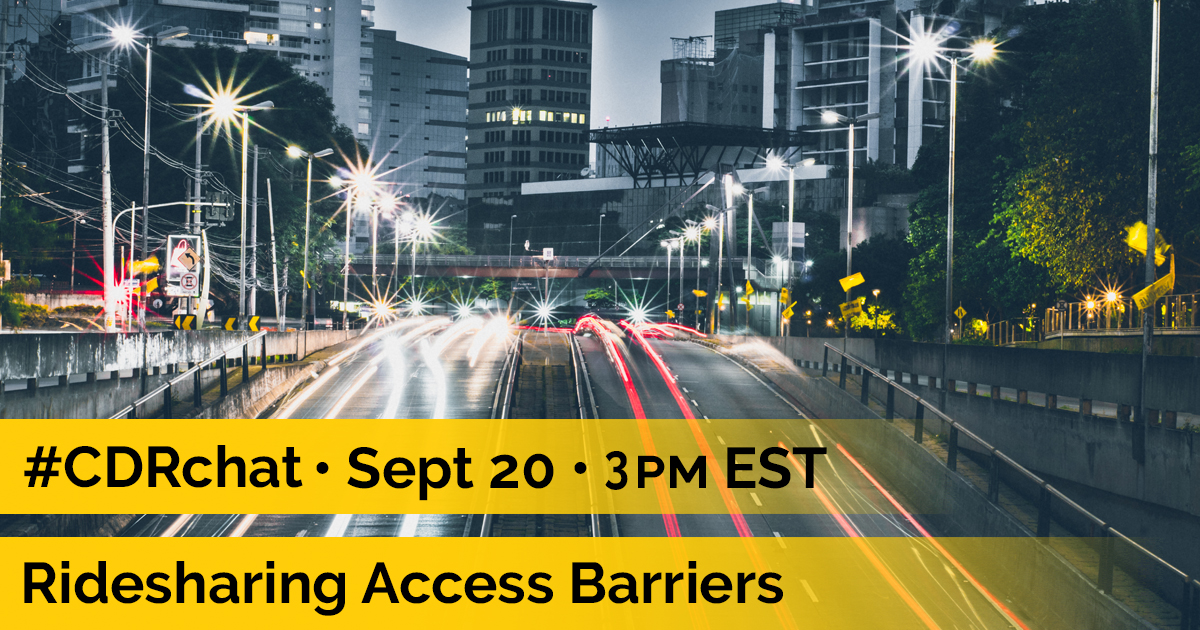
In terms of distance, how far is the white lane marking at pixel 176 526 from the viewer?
19812mm

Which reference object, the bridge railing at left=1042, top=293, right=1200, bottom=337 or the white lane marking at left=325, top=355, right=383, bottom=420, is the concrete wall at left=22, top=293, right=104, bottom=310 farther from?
the bridge railing at left=1042, top=293, right=1200, bottom=337

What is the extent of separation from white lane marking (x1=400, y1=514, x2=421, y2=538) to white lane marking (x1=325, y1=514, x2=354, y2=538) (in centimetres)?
102

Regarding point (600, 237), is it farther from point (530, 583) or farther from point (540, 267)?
point (530, 583)

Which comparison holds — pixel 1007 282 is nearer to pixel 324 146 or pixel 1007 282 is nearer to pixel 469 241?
pixel 324 146

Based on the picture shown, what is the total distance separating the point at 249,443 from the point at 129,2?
147169 millimetres

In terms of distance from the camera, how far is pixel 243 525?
68.0 feet

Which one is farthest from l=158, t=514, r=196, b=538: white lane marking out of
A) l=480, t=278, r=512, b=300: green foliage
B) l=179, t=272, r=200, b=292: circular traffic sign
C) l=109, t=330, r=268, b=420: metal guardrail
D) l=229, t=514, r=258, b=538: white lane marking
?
l=480, t=278, r=512, b=300: green foliage

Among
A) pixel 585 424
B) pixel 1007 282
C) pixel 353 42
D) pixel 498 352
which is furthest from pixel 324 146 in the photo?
pixel 353 42

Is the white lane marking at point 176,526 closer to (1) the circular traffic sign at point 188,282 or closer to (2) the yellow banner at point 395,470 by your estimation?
(2) the yellow banner at point 395,470

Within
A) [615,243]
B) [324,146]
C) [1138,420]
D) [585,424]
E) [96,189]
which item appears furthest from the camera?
[615,243]

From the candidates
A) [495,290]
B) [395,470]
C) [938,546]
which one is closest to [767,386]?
[395,470]

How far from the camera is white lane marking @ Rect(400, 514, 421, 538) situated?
2096 centimetres

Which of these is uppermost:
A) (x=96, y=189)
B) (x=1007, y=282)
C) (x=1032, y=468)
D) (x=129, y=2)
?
(x=129, y=2)

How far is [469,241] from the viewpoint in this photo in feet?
593
